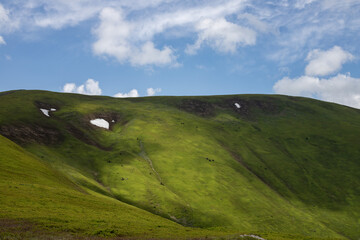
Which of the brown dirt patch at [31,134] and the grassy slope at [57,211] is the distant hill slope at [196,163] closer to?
the brown dirt patch at [31,134]

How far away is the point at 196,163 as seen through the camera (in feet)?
379

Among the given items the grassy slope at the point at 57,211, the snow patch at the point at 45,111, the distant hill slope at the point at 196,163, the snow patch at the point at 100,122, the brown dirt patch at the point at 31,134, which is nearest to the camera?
the grassy slope at the point at 57,211

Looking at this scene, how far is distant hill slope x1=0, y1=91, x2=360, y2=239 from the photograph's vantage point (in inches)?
3332

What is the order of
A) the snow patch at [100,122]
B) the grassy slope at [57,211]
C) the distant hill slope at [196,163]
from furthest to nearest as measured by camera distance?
1. the snow patch at [100,122]
2. the distant hill slope at [196,163]
3. the grassy slope at [57,211]

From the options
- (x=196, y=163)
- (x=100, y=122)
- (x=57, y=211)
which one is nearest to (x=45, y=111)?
(x=100, y=122)

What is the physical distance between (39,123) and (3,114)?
42.9ft

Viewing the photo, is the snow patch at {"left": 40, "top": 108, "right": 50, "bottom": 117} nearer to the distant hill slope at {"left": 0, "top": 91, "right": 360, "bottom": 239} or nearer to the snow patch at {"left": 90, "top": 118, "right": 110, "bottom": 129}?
the distant hill slope at {"left": 0, "top": 91, "right": 360, "bottom": 239}

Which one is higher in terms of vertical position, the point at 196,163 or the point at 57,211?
the point at 196,163

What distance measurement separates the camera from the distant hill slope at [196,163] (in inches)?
3332

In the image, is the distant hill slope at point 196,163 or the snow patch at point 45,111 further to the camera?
the snow patch at point 45,111

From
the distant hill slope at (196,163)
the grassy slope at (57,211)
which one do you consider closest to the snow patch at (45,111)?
the distant hill slope at (196,163)

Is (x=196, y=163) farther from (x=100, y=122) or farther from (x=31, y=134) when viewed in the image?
(x=31, y=134)

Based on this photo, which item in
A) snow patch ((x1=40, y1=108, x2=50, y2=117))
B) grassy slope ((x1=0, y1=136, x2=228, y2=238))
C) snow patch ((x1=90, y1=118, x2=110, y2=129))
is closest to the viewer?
grassy slope ((x1=0, y1=136, x2=228, y2=238))

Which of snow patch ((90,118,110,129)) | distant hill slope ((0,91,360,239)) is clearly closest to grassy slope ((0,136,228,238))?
distant hill slope ((0,91,360,239))
